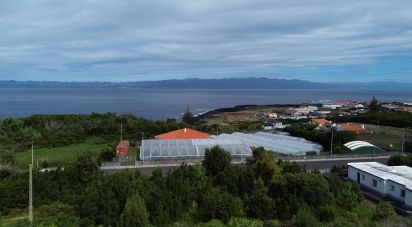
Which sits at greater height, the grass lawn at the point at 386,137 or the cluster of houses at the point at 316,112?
the cluster of houses at the point at 316,112

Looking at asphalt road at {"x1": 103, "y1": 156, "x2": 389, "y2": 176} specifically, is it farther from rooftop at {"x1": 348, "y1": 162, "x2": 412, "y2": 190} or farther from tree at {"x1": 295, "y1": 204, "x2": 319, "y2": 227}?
tree at {"x1": 295, "y1": 204, "x2": 319, "y2": 227}

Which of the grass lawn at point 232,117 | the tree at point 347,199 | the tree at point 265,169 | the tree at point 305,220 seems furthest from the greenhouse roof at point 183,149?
the grass lawn at point 232,117

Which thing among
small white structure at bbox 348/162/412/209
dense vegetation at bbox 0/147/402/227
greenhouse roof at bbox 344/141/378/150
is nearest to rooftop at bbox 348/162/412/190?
small white structure at bbox 348/162/412/209

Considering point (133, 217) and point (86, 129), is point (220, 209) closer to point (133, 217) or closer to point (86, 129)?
point (133, 217)

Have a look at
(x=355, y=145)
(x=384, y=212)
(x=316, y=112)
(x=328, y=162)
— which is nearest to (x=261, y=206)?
(x=384, y=212)

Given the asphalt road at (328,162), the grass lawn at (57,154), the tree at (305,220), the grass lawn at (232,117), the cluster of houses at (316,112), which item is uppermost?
the cluster of houses at (316,112)

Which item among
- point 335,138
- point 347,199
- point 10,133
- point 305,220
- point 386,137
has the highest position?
point 10,133

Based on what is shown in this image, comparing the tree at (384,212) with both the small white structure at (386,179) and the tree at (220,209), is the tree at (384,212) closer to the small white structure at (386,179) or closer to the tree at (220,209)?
the small white structure at (386,179)
